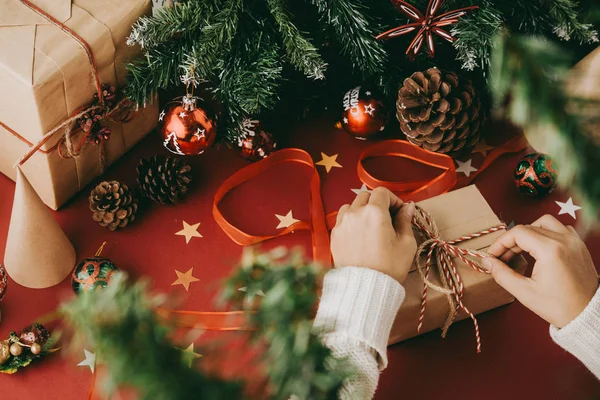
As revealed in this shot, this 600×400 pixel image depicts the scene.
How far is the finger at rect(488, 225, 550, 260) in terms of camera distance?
769mm

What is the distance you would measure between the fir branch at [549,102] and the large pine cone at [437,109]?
61cm

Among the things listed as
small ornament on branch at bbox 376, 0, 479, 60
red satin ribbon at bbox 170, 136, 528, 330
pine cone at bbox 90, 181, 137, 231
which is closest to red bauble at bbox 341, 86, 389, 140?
red satin ribbon at bbox 170, 136, 528, 330

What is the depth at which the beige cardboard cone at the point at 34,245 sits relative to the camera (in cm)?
85

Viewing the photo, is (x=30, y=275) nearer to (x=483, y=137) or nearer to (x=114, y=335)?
(x=114, y=335)

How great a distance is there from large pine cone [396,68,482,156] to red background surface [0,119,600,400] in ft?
0.38

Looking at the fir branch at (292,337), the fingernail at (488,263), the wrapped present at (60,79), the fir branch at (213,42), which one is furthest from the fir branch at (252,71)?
the fir branch at (292,337)

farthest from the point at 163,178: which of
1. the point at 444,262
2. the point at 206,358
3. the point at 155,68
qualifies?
the point at 206,358

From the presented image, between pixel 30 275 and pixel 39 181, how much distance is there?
0.55ft

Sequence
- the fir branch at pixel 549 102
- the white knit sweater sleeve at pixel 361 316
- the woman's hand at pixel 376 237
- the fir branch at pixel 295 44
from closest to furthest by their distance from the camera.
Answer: the fir branch at pixel 549 102 < the white knit sweater sleeve at pixel 361 316 < the woman's hand at pixel 376 237 < the fir branch at pixel 295 44

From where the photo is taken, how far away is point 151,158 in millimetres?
1039

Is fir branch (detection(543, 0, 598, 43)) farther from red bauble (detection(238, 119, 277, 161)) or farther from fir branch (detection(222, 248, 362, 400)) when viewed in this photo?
fir branch (detection(222, 248, 362, 400))

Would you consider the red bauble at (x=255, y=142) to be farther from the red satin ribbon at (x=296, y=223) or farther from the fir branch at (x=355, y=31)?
the fir branch at (x=355, y=31)

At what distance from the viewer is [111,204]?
997mm

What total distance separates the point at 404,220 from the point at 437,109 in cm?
25
